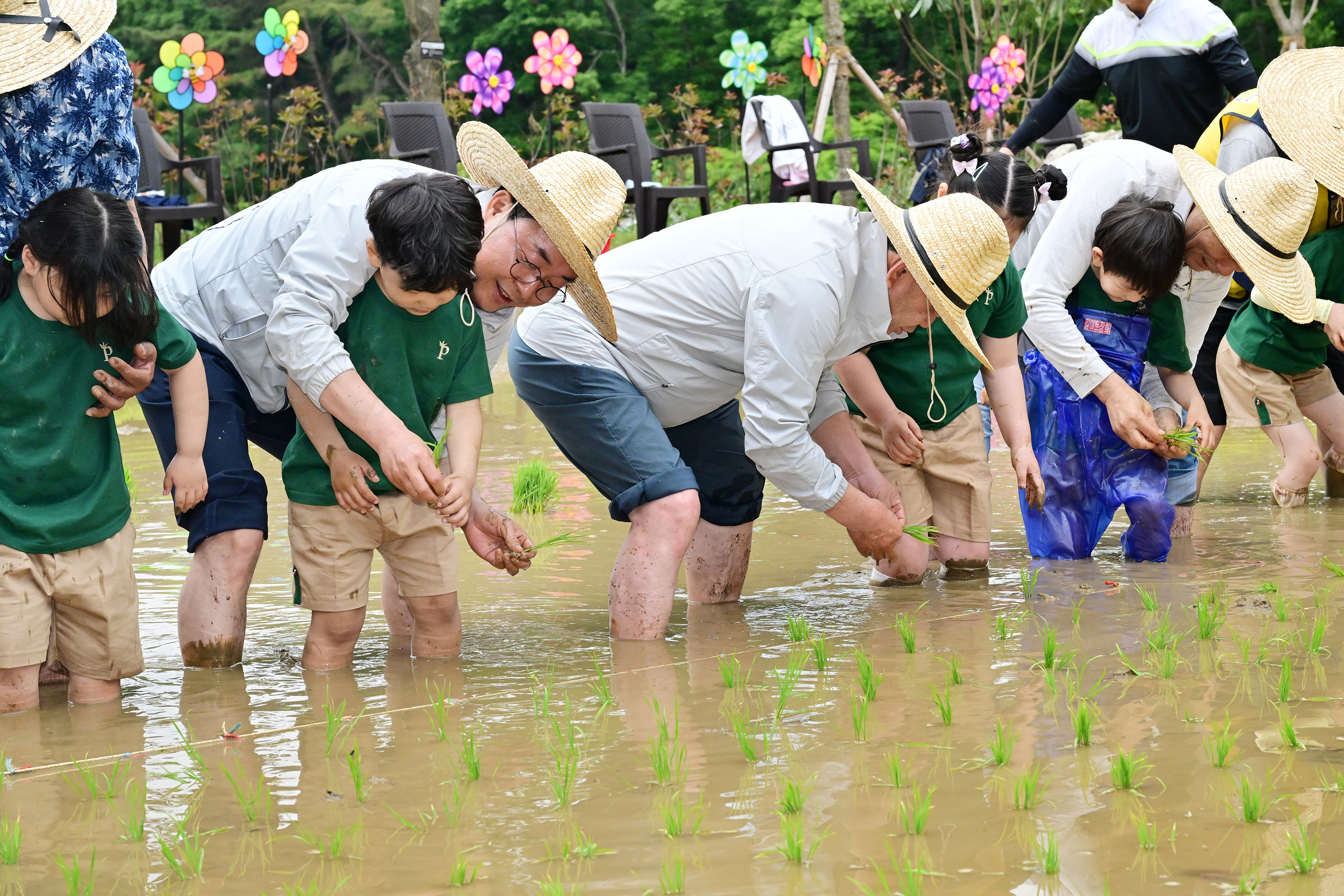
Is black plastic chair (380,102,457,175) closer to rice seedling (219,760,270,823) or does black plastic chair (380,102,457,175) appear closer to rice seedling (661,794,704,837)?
rice seedling (219,760,270,823)

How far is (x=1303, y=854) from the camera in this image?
6.63ft

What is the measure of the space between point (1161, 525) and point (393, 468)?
2.47 metres

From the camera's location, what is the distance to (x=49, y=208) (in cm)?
306

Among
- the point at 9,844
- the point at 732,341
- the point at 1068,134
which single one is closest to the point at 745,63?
the point at 1068,134

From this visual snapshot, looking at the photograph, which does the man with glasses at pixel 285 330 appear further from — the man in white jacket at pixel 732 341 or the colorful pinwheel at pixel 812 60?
the colorful pinwheel at pixel 812 60

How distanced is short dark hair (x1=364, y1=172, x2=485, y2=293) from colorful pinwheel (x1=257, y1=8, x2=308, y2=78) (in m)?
12.1

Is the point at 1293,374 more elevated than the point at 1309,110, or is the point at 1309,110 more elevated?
the point at 1309,110

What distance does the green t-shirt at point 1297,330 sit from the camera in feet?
15.9

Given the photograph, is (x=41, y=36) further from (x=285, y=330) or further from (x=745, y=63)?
(x=745, y=63)

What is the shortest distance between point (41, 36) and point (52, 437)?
35.2 inches

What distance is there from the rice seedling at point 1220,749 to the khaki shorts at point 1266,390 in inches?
113

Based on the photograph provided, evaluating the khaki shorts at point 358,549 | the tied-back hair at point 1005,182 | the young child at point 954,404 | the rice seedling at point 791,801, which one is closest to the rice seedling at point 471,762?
the rice seedling at point 791,801

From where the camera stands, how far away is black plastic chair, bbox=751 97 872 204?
11.7 meters

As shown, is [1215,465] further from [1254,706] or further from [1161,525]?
[1254,706]
